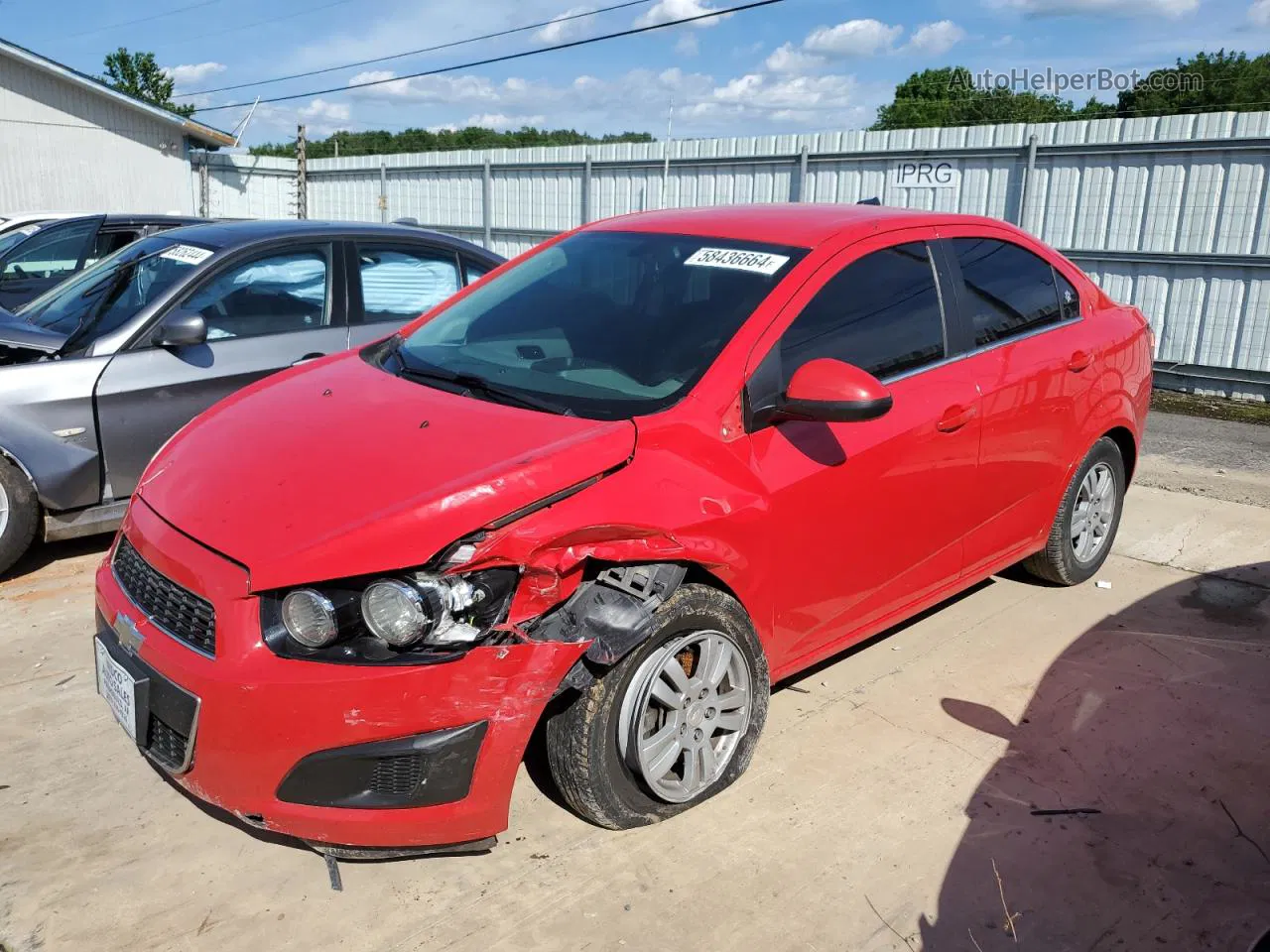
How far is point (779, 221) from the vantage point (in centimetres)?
375

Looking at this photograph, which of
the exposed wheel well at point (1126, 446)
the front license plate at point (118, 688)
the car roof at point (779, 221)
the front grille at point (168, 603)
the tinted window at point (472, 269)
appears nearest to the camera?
the front grille at point (168, 603)

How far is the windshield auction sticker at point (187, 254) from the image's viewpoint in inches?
207

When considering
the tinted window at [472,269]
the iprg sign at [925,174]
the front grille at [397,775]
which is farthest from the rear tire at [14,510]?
the iprg sign at [925,174]

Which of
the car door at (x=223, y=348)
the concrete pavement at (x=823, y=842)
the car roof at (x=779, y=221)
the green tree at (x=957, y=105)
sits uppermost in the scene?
the green tree at (x=957, y=105)

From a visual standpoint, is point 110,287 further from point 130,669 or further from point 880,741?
point 880,741

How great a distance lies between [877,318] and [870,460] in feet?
1.79

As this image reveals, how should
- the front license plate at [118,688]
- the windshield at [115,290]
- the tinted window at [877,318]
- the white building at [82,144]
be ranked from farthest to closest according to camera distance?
1. the white building at [82,144]
2. the windshield at [115,290]
3. the tinted window at [877,318]
4. the front license plate at [118,688]

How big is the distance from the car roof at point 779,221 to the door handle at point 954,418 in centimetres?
71

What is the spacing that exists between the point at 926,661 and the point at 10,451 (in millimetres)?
4019

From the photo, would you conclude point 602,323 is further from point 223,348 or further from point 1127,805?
point 223,348

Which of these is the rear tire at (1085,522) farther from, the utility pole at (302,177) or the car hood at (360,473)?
the utility pole at (302,177)

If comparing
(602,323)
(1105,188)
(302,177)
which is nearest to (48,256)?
(602,323)

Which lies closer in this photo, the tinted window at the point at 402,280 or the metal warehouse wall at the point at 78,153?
the tinted window at the point at 402,280

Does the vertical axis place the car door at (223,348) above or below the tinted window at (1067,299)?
below
